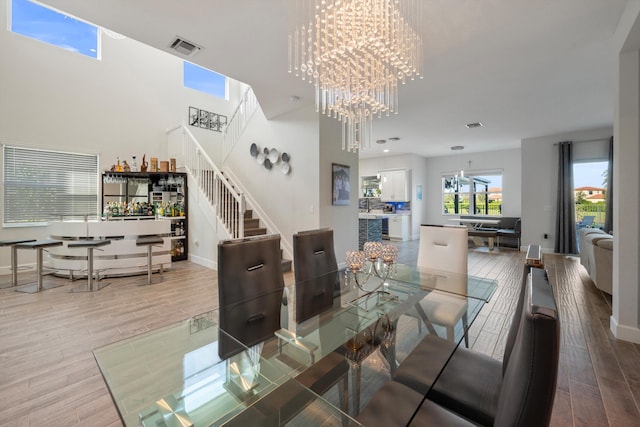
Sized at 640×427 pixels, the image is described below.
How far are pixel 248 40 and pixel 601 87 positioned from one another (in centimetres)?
492

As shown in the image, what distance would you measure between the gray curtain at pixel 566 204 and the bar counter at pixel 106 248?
859 cm

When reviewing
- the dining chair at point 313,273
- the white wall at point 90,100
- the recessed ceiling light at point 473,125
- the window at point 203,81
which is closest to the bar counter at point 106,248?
the white wall at point 90,100

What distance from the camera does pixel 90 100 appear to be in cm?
546

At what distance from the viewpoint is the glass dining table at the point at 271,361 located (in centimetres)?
100

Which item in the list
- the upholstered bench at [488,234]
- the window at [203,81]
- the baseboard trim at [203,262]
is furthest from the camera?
the upholstered bench at [488,234]

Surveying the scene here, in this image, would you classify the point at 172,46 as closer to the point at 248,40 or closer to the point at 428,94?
the point at 248,40

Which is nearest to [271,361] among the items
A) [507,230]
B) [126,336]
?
[126,336]

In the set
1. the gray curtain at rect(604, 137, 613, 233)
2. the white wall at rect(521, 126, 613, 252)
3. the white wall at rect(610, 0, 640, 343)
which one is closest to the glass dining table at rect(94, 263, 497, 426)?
the white wall at rect(610, 0, 640, 343)

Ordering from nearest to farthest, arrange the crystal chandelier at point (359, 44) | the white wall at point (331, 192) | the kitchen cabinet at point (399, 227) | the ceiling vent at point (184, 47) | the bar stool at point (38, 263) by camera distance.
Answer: the crystal chandelier at point (359, 44) → the ceiling vent at point (184, 47) → the bar stool at point (38, 263) → the white wall at point (331, 192) → the kitchen cabinet at point (399, 227)

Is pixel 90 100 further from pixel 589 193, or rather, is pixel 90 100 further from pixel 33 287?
pixel 589 193

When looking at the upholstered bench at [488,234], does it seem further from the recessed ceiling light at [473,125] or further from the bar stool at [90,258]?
the bar stool at [90,258]

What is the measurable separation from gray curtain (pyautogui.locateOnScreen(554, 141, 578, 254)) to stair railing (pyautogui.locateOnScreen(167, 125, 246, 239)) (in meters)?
7.22

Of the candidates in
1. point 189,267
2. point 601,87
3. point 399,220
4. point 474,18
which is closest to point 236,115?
point 189,267

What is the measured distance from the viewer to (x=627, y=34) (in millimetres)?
2242
